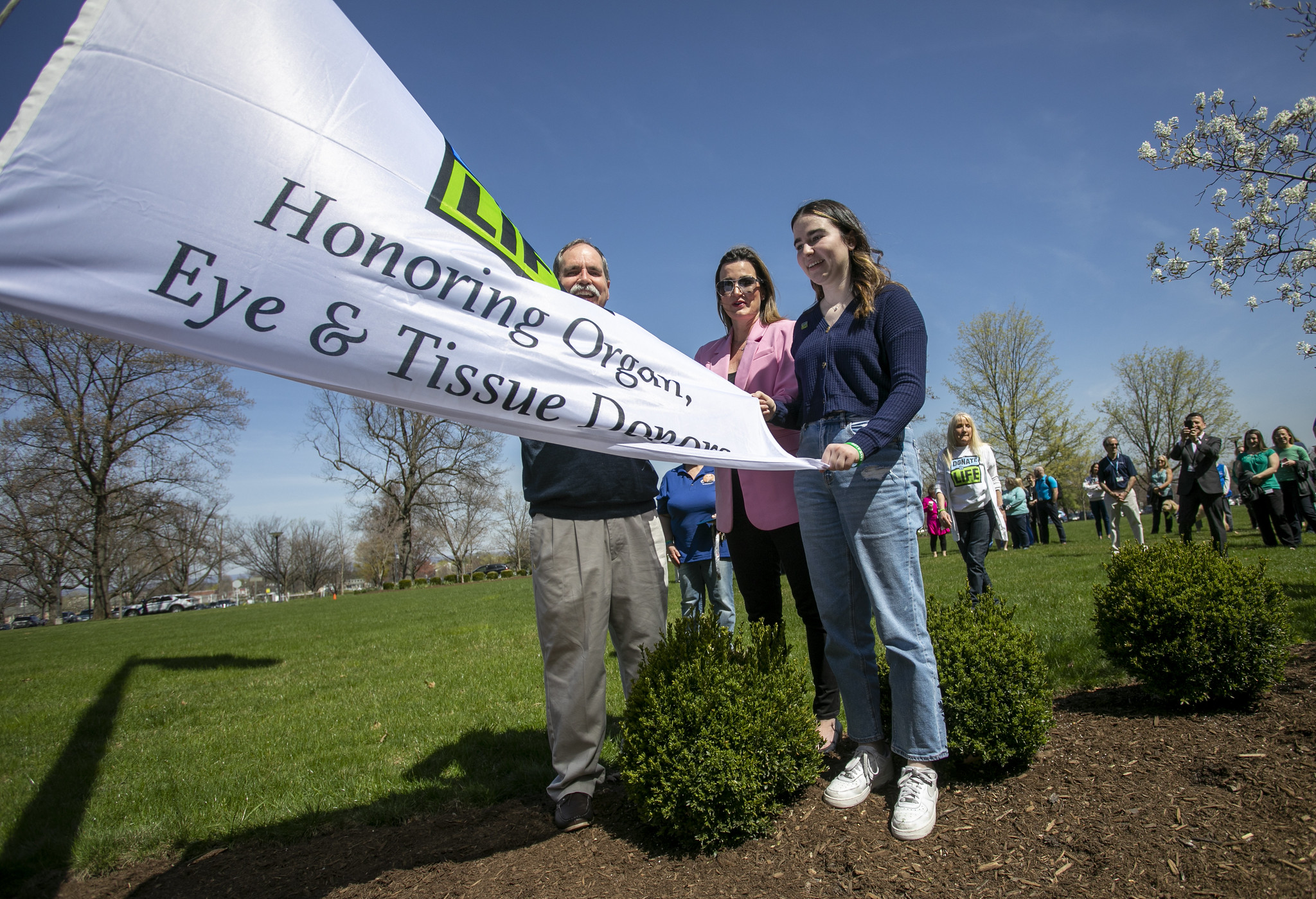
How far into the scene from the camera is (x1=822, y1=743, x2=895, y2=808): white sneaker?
2.78m

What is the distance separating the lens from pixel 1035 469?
20.3 m

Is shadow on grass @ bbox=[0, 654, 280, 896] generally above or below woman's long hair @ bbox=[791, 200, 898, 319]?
below

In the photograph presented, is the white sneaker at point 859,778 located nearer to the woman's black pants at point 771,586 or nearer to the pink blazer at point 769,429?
the woman's black pants at point 771,586

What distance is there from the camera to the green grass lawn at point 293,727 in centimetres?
362

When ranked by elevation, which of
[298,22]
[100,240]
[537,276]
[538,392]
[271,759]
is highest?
[298,22]

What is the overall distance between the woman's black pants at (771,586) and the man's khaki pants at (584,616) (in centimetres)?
51

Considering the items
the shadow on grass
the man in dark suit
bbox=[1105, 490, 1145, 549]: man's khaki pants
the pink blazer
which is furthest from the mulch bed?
bbox=[1105, 490, 1145, 549]: man's khaki pants

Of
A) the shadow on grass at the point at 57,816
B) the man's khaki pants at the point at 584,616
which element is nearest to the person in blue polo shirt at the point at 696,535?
the man's khaki pants at the point at 584,616

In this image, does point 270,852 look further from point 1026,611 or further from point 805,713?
point 1026,611

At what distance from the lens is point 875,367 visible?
2783 millimetres

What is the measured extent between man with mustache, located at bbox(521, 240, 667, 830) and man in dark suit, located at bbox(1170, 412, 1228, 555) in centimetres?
935

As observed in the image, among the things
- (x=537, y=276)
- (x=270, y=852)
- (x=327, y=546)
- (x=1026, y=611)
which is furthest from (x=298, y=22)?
(x=327, y=546)

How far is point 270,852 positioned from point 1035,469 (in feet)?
71.2

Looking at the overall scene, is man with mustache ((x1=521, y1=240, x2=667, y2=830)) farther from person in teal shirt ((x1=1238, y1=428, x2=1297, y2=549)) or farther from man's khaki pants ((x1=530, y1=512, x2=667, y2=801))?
person in teal shirt ((x1=1238, y1=428, x2=1297, y2=549))
